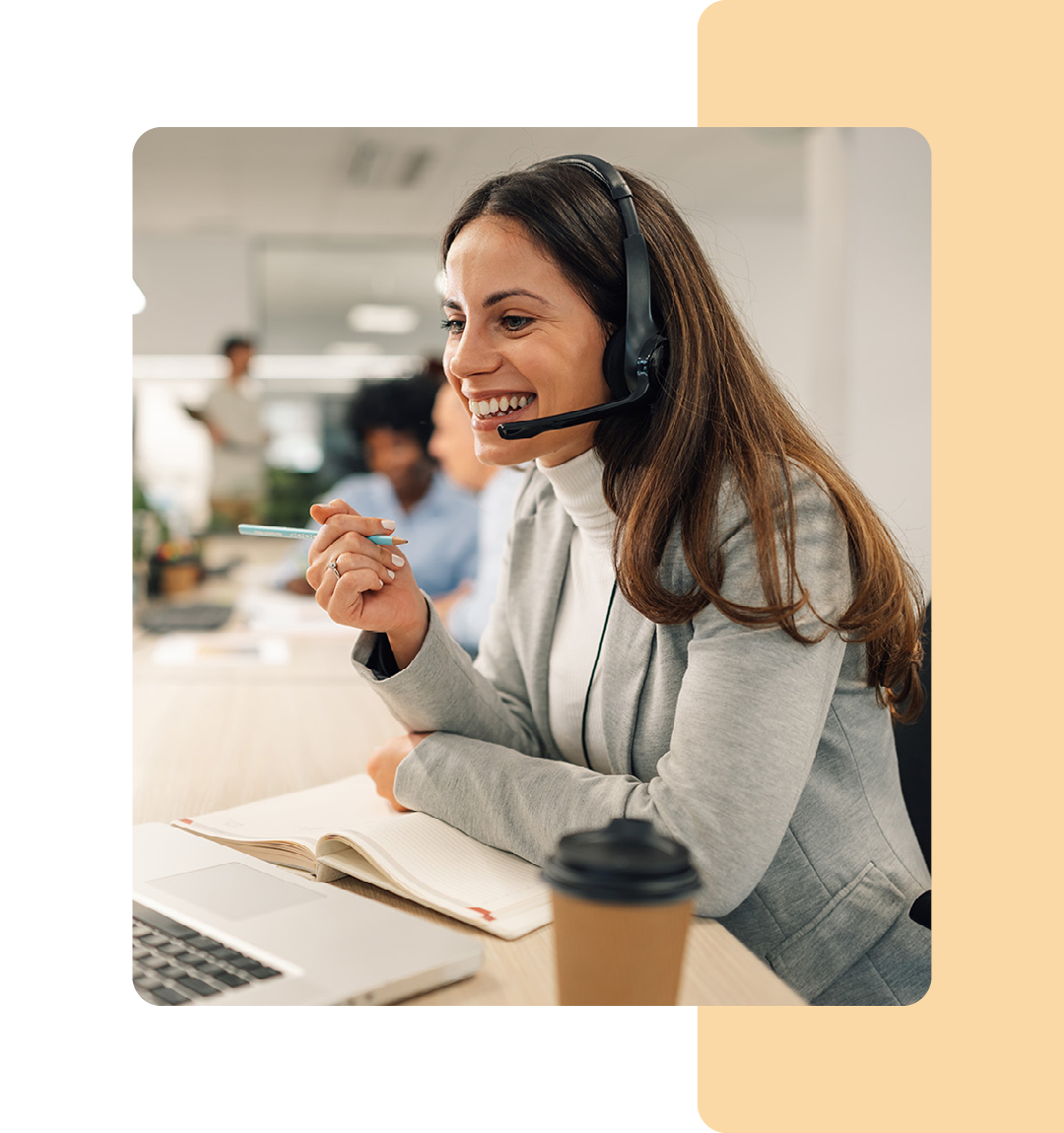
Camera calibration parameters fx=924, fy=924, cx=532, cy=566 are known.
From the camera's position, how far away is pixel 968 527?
641 millimetres

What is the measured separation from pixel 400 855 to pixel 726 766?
22 cm

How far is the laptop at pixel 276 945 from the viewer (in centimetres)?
48

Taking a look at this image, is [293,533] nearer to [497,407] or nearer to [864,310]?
[497,407]

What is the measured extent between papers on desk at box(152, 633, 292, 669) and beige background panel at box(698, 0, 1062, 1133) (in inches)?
46.4

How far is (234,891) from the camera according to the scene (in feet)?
1.90

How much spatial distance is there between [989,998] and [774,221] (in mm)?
2682

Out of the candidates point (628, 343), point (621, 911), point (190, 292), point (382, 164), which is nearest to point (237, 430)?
point (190, 292)

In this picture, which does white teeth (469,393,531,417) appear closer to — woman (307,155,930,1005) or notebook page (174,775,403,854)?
woman (307,155,930,1005)

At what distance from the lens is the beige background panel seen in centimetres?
63

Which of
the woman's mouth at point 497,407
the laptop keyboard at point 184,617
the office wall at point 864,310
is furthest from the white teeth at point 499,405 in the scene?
the laptop keyboard at point 184,617

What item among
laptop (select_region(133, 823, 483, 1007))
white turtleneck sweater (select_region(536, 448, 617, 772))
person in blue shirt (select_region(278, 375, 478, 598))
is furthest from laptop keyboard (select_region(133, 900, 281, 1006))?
person in blue shirt (select_region(278, 375, 478, 598))

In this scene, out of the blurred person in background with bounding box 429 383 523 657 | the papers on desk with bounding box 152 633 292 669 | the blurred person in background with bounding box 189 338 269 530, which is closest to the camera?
the papers on desk with bounding box 152 633 292 669
